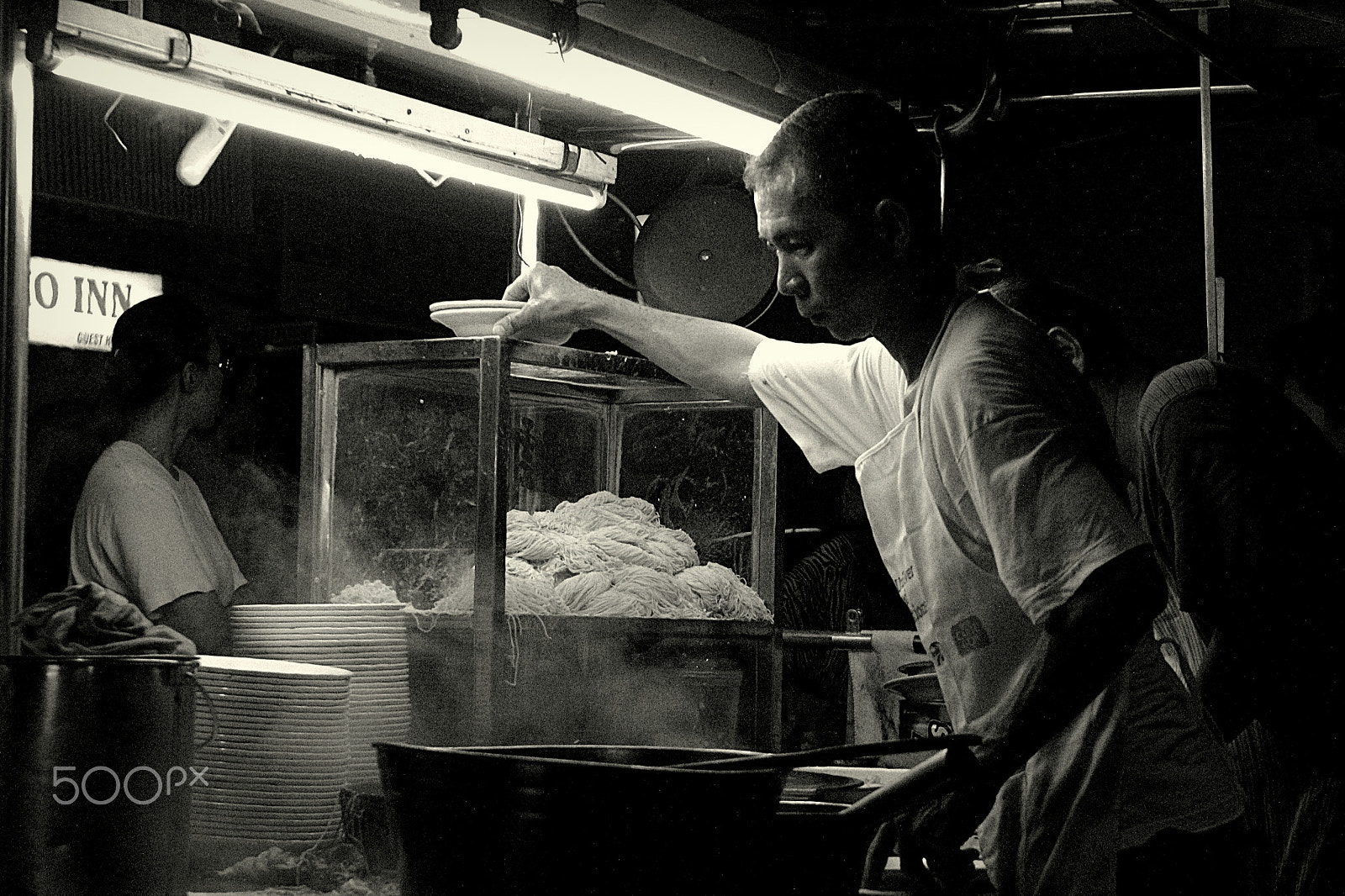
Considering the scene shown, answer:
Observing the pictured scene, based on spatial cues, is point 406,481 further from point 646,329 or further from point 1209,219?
point 1209,219

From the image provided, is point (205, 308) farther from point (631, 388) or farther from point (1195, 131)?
point (1195, 131)

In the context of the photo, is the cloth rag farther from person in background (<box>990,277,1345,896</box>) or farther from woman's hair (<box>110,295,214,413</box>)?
person in background (<box>990,277,1345,896</box>)

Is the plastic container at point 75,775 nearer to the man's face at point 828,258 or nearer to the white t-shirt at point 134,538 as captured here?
the man's face at point 828,258

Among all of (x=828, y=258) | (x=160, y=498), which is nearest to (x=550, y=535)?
(x=160, y=498)

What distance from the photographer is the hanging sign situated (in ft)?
18.6

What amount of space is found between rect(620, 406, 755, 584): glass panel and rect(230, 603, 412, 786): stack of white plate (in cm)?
99

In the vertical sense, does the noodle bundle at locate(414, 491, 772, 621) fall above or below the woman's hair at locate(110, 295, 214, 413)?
below

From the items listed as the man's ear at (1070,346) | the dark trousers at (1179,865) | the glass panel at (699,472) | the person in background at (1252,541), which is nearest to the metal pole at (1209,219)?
the person in background at (1252,541)

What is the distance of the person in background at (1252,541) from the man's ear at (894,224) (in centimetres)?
90

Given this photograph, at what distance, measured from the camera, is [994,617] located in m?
2.09

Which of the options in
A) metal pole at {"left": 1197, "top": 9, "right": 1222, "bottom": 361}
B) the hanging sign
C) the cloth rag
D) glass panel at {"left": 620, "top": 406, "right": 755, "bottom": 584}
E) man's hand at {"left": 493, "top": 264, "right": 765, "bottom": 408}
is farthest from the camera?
the hanging sign

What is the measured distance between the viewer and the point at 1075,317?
3.39 m

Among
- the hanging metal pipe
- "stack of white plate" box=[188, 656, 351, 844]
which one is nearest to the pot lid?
the hanging metal pipe

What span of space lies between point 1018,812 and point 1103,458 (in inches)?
21.0
